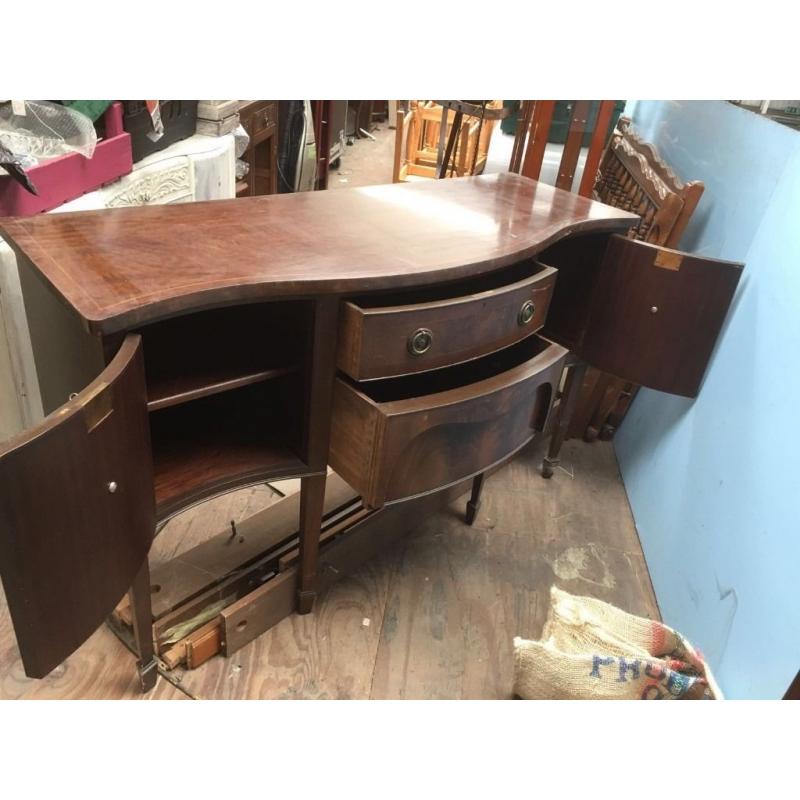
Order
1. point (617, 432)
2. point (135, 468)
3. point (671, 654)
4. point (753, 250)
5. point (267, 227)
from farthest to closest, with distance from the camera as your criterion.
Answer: point (617, 432) → point (753, 250) → point (671, 654) → point (267, 227) → point (135, 468)

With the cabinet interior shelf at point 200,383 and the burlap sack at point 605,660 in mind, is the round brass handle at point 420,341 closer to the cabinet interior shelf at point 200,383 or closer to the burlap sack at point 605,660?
the cabinet interior shelf at point 200,383

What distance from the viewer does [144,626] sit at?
965mm

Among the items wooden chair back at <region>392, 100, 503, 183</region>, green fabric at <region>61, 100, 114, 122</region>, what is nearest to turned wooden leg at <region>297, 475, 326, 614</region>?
green fabric at <region>61, 100, 114, 122</region>

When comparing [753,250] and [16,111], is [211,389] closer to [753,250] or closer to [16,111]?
[16,111]

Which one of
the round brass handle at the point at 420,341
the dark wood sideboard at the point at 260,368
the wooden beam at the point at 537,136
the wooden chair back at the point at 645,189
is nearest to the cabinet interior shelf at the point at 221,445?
the dark wood sideboard at the point at 260,368

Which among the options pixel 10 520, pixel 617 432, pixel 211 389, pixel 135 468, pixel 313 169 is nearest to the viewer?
pixel 10 520

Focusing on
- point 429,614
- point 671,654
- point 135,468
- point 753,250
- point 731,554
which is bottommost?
point 429,614

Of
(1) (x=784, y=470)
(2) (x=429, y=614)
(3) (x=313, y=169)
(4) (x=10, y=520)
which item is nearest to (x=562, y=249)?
(1) (x=784, y=470)

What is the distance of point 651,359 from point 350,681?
89 centimetres

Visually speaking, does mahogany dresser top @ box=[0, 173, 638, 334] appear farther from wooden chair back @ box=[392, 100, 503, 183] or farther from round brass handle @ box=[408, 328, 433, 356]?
wooden chair back @ box=[392, 100, 503, 183]

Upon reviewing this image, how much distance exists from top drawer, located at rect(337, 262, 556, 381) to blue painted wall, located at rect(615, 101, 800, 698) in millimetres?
426

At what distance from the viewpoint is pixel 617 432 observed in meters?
1.85

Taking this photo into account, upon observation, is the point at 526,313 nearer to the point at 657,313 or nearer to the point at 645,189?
the point at 657,313

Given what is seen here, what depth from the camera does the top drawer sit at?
0.85 metres
